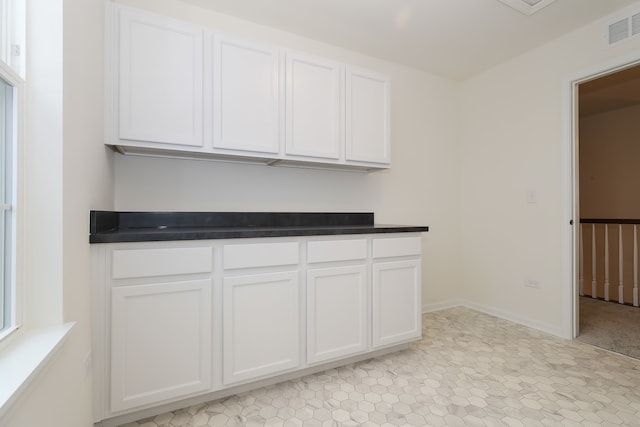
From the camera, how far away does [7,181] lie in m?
0.98

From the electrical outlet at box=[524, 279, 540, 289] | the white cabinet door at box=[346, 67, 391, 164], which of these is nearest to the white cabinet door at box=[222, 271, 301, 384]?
the white cabinet door at box=[346, 67, 391, 164]

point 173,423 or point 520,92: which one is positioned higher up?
point 520,92

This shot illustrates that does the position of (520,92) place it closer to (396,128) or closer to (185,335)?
(396,128)

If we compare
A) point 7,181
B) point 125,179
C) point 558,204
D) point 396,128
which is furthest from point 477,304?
point 7,181

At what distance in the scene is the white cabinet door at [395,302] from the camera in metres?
2.13

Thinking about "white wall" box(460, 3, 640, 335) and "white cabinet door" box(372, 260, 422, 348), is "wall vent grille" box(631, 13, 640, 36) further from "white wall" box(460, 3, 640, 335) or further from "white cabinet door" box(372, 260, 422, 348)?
"white cabinet door" box(372, 260, 422, 348)

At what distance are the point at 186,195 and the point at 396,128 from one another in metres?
2.01

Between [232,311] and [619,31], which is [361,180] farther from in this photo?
[619,31]

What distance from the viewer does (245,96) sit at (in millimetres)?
1990

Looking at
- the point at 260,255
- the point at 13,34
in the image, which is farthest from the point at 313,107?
the point at 13,34

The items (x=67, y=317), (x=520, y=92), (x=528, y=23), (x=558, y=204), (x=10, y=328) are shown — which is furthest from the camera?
(x=520, y=92)

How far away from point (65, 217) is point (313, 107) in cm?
A: 158

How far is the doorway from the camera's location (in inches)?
131

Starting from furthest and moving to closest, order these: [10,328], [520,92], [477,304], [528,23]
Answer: [477,304]
[520,92]
[528,23]
[10,328]
